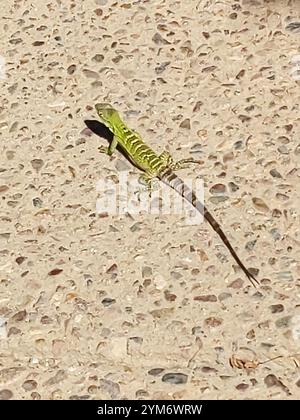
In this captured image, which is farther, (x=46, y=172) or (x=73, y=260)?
(x=46, y=172)

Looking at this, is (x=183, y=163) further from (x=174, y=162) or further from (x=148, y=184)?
(x=148, y=184)

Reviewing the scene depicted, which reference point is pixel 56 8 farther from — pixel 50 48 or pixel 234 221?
pixel 234 221

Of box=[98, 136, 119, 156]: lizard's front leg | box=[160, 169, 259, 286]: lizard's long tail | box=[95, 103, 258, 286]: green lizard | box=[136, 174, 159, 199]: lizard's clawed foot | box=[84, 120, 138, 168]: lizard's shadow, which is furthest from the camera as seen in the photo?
box=[84, 120, 138, 168]: lizard's shadow

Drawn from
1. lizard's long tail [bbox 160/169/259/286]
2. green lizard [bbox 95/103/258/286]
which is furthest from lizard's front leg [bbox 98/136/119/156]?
lizard's long tail [bbox 160/169/259/286]

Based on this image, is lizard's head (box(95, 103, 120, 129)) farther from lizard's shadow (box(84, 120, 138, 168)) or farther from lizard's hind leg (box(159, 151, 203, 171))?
lizard's hind leg (box(159, 151, 203, 171))

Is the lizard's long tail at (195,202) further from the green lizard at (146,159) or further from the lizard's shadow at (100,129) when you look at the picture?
the lizard's shadow at (100,129)

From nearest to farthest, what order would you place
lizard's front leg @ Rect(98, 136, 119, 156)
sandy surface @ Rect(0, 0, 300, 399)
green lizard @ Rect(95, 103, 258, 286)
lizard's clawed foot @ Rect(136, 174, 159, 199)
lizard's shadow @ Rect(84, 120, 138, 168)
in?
1. sandy surface @ Rect(0, 0, 300, 399)
2. green lizard @ Rect(95, 103, 258, 286)
3. lizard's clawed foot @ Rect(136, 174, 159, 199)
4. lizard's front leg @ Rect(98, 136, 119, 156)
5. lizard's shadow @ Rect(84, 120, 138, 168)

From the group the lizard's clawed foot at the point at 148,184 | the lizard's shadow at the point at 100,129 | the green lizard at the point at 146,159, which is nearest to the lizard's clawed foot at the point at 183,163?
the green lizard at the point at 146,159

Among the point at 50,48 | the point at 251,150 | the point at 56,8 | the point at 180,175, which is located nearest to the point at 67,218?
the point at 180,175
